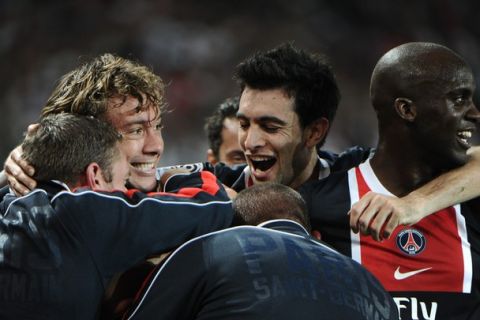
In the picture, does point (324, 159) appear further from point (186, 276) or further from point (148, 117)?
point (186, 276)

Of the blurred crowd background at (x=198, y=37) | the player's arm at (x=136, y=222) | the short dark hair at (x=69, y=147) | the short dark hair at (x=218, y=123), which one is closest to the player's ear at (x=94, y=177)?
the short dark hair at (x=69, y=147)

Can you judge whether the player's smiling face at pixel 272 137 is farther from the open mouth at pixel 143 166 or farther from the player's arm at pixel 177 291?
the player's arm at pixel 177 291

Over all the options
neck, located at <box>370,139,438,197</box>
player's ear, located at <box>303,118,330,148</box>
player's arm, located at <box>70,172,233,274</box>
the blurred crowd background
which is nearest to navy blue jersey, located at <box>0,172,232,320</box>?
player's arm, located at <box>70,172,233,274</box>

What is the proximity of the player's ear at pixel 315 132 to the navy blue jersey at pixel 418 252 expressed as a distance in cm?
50

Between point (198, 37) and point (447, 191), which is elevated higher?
point (198, 37)

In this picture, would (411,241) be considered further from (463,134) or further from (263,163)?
(263,163)

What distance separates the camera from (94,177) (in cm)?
251

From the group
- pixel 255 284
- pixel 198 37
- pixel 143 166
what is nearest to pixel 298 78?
pixel 143 166

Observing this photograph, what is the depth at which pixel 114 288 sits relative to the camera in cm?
241

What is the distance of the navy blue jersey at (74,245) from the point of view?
227 centimetres

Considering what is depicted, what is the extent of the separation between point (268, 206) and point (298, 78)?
4.08 feet

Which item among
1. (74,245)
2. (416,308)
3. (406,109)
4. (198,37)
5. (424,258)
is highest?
(198,37)

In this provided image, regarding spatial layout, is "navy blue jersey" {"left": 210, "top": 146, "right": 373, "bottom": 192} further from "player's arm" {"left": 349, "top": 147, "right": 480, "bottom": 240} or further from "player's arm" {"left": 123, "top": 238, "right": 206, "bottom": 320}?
"player's arm" {"left": 123, "top": 238, "right": 206, "bottom": 320}

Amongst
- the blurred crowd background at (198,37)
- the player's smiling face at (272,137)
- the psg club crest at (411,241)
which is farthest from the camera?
the blurred crowd background at (198,37)
